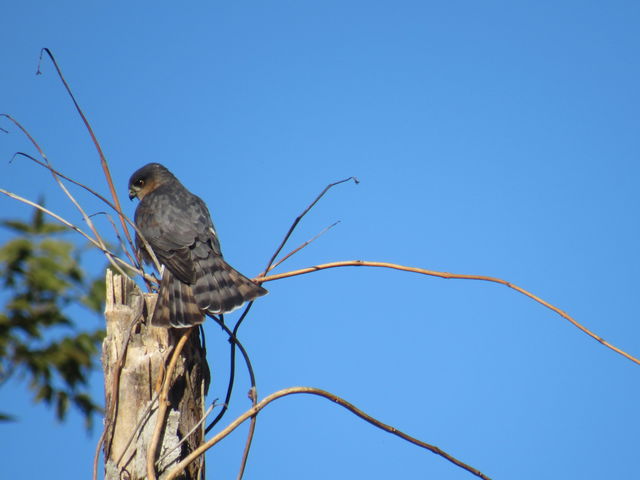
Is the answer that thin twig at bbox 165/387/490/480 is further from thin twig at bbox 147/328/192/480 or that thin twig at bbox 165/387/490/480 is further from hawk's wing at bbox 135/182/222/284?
hawk's wing at bbox 135/182/222/284

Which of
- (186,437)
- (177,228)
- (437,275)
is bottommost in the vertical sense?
(186,437)

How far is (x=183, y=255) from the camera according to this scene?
15.6ft

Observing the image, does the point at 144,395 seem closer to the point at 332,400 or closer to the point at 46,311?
the point at 332,400

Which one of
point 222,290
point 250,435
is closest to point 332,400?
point 250,435

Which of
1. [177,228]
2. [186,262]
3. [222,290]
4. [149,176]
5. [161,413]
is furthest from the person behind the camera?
[149,176]

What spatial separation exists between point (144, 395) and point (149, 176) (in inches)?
153

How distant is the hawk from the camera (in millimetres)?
3279

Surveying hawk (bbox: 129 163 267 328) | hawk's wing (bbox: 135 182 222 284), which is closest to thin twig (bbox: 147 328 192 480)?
hawk (bbox: 129 163 267 328)

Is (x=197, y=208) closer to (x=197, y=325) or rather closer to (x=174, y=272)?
(x=174, y=272)

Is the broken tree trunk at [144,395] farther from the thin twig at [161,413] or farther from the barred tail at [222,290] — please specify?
the barred tail at [222,290]

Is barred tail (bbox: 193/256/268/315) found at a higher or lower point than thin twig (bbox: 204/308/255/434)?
higher

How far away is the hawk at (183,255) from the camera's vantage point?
328cm

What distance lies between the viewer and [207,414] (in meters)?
2.85

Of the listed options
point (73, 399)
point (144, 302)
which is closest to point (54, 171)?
point (144, 302)
